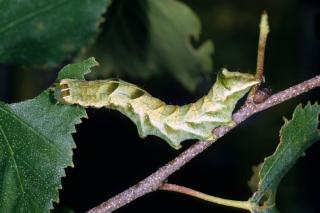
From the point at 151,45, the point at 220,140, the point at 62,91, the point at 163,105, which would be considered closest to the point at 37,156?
the point at 62,91

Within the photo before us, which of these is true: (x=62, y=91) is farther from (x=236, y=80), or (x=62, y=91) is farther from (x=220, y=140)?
(x=220, y=140)

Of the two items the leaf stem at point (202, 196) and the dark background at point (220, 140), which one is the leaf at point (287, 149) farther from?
the dark background at point (220, 140)

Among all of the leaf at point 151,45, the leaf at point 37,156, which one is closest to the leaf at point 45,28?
the leaf at point 37,156

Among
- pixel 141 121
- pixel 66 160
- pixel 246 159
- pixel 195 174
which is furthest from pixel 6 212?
pixel 246 159

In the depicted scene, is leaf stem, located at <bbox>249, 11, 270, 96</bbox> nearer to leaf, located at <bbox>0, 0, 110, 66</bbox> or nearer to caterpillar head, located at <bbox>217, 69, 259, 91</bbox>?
caterpillar head, located at <bbox>217, 69, 259, 91</bbox>

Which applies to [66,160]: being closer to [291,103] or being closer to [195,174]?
[195,174]

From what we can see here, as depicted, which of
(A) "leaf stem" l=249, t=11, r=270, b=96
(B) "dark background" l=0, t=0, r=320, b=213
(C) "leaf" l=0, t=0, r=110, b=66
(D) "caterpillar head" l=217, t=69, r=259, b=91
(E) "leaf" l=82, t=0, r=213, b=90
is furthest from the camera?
(B) "dark background" l=0, t=0, r=320, b=213

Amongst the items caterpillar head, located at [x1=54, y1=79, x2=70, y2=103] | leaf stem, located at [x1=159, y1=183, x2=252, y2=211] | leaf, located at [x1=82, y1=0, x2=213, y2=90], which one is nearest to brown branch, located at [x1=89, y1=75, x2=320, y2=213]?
leaf stem, located at [x1=159, y1=183, x2=252, y2=211]
